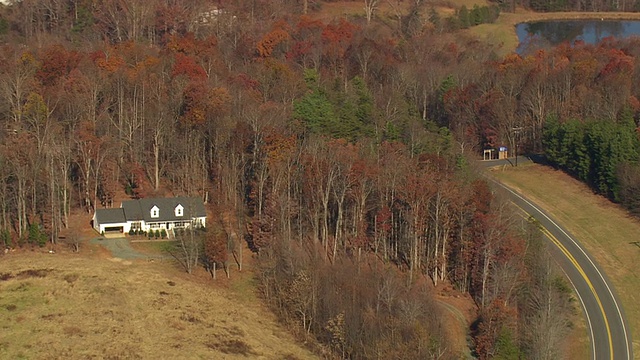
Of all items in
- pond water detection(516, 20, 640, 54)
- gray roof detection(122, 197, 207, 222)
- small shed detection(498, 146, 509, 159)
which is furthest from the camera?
pond water detection(516, 20, 640, 54)

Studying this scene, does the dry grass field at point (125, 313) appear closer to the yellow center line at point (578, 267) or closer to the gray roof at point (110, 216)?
the gray roof at point (110, 216)

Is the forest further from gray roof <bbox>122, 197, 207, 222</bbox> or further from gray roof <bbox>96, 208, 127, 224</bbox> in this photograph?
gray roof <bbox>122, 197, 207, 222</bbox>

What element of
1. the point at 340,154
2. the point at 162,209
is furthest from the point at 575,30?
the point at 162,209

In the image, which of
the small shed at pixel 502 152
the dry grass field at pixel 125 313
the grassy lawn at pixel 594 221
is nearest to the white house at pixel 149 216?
the dry grass field at pixel 125 313

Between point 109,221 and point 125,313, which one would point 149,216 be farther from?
point 125,313

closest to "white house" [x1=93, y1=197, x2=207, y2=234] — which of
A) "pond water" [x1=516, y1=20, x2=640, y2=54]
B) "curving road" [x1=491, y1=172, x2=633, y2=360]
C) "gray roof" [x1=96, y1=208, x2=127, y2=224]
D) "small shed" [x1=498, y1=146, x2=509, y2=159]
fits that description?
"gray roof" [x1=96, y1=208, x2=127, y2=224]

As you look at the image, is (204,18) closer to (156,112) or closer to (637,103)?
(156,112)
